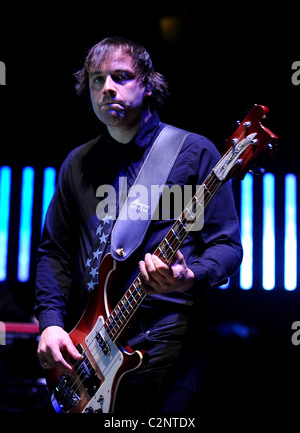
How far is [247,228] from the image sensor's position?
172 inches

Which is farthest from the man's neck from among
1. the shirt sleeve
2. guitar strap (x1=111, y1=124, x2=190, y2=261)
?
the shirt sleeve

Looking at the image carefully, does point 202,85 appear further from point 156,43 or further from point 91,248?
point 91,248

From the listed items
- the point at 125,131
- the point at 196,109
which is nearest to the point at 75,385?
the point at 125,131

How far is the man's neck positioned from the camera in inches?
78.6

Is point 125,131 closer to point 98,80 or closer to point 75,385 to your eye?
point 98,80

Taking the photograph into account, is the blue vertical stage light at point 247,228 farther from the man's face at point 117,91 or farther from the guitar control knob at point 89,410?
the guitar control knob at point 89,410

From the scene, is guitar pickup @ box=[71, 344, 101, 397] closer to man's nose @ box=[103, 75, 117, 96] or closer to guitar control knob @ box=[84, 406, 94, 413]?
guitar control knob @ box=[84, 406, 94, 413]

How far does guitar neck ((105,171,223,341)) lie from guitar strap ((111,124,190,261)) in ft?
0.45

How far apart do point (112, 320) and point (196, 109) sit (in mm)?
2725

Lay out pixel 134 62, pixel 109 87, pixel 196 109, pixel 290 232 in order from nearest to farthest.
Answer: pixel 109 87 → pixel 134 62 → pixel 196 109 → pixel 290 232

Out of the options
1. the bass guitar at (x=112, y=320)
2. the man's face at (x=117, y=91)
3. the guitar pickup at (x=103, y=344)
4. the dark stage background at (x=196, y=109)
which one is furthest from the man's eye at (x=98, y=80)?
the dark stage background at (x=196, y=109)

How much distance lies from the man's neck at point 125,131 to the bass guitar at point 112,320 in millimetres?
491

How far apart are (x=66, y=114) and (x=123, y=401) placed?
3.06 m
